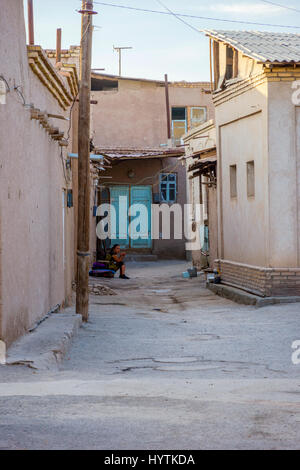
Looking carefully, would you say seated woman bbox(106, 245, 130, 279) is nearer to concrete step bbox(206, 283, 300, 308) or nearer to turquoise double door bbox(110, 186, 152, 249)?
concrete step bbox(206, 283, 300, 308)

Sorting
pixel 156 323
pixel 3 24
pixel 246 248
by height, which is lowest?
pixel 156 323

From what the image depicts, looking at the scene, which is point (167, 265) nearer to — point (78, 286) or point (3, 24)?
point (78, 286)

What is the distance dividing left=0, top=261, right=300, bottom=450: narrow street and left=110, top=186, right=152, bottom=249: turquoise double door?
17.0m

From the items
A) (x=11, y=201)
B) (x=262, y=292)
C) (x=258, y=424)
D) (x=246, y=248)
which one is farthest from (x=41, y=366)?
(x=246, y=248)

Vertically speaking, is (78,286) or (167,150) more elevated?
(167,150)

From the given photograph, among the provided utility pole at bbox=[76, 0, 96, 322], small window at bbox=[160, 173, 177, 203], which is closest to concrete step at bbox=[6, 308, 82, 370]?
utility pole at bbox=[76, 0, 96, 322]

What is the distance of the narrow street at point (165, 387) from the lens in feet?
16.0

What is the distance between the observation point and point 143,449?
4492 mm

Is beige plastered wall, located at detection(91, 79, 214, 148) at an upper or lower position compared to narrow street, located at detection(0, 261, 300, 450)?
upper

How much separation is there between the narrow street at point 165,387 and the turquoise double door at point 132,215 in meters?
17.0

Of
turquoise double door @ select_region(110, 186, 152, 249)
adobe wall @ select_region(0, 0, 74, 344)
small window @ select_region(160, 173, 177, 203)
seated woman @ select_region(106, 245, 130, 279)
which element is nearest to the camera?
adobe wall @ select_region(0, 0, 74, 344)

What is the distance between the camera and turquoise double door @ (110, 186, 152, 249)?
31.9 m

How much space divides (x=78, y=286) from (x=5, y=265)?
15.2ft

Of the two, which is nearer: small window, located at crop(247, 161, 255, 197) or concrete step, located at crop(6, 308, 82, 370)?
concrete step, located at crop(6, 308, 82, 370)
